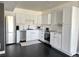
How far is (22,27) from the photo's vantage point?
21.1 ft

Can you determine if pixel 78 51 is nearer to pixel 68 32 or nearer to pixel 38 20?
pixel 68 32

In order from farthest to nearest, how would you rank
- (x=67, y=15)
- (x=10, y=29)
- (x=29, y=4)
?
1. (x=10, y=29)
2. (x=29, y=4)
3. (x=67, y=15)

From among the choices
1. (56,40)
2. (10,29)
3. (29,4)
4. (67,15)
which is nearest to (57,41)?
(56,40)

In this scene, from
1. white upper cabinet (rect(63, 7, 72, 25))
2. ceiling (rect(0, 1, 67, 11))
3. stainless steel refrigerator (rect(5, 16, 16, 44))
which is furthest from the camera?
stainless steel refrigerator (rect(5, 16, 16, 44))

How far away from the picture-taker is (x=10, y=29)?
5238 mm

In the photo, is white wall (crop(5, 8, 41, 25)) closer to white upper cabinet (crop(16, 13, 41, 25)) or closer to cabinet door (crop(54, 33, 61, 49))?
white upper cabinet (crop(16, 13, 41, 25))

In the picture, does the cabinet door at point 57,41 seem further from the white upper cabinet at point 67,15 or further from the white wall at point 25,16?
the white wall at point 25,16

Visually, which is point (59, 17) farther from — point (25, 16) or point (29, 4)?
point (25, 16)

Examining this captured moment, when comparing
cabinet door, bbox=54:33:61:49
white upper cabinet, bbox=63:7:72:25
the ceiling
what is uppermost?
the ceiling

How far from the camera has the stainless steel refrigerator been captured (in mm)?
5148

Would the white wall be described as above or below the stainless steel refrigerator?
above

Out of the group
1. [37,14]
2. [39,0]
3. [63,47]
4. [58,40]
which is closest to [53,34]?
[58,40]

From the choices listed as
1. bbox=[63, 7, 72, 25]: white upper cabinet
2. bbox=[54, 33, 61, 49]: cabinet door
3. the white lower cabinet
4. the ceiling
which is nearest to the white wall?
the ceiling

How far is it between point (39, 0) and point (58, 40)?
2.18 m
